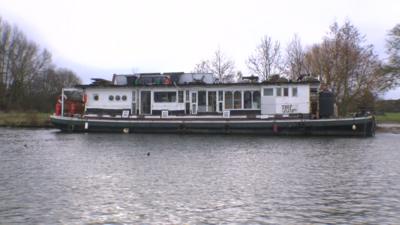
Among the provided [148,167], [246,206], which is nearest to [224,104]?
[148,167]

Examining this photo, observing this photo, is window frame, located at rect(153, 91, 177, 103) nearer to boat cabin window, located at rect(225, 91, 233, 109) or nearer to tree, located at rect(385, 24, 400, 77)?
boat cabin window, located at rect(225, 91, 233, 109)

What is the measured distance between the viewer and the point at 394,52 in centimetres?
4422

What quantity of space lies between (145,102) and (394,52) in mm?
23976

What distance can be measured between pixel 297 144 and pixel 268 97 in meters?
9.22

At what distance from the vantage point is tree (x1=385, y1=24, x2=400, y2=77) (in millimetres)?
43094

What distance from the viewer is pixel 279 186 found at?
1370cm

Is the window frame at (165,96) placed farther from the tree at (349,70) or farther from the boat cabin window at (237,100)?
the tree at (349,70)

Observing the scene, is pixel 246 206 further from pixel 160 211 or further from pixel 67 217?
pixel 67 217

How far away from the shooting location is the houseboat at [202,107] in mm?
34625

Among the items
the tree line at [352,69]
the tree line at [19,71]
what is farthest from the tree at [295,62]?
the tree line at [19,71]

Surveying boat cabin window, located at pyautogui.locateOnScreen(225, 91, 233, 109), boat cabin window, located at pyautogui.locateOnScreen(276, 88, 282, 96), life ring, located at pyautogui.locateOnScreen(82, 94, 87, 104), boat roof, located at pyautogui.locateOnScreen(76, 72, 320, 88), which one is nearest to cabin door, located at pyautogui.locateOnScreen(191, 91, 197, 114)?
boat roof, located at pyautogui.locateOnScreen(76, 72, 320, 88)

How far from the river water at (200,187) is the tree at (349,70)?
21.0 metres

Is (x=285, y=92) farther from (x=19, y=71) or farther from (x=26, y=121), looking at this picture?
(x=19, y=71)

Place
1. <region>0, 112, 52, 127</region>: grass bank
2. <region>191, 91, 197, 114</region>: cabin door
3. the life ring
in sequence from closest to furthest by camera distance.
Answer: <region>191, 91, 197, 114</region>: cabin door, the life ring, <region>0, 112, 52, 127</region>: grass bank
